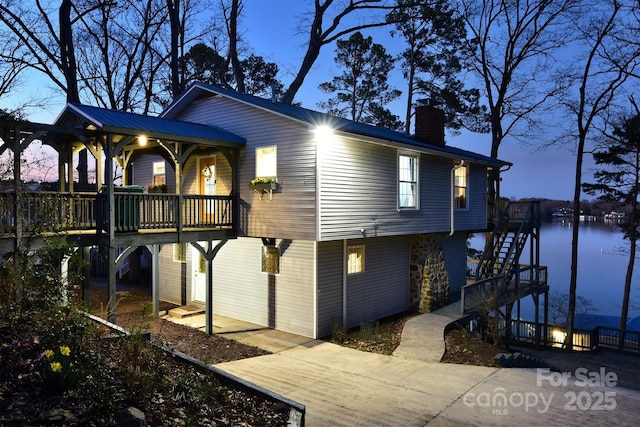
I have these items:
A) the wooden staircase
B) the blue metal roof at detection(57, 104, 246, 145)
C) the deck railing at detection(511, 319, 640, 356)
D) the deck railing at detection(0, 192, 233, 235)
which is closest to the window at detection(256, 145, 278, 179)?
the blue metal roof at detection(57, 104, 246, 145)

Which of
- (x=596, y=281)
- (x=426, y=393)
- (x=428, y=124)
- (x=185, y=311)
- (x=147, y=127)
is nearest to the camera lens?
(x=426, y=393)

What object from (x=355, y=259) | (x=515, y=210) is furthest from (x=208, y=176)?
(x=515, y=210)

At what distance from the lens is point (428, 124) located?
51.7 feet

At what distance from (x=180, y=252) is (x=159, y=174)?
2.91 meters

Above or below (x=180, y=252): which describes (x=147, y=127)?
above

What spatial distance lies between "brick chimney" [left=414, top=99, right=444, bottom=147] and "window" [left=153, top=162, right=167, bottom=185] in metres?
9.36

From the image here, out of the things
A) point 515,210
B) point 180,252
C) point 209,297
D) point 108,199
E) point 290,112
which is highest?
point 290,112

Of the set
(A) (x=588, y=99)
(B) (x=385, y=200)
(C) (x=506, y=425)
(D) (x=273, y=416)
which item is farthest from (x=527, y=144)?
(D) (x=273, y=416)

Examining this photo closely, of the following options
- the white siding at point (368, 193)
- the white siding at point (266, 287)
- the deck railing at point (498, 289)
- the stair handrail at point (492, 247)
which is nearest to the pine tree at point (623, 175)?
the deck railing at point (498, 289)

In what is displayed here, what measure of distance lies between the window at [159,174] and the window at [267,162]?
4.96 meters

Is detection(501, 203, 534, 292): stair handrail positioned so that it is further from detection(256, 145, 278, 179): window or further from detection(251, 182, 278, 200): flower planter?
detection(256, 145, 278, 179): window

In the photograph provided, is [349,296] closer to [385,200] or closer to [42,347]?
[385,200]

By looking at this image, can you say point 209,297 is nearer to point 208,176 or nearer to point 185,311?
point 185,311

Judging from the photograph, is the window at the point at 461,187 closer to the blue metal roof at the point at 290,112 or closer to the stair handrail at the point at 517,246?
the blue metal roof at the point at 290,112
